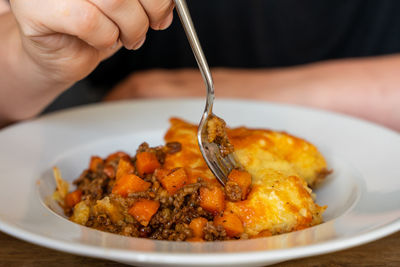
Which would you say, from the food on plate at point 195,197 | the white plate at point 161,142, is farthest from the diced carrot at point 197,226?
the white plate at point 161,142

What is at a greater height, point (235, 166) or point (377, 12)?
point (235, 166)

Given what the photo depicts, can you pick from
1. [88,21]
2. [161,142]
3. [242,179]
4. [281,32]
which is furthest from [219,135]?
[281,32]

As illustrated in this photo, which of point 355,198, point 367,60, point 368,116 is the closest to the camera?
point 355,198

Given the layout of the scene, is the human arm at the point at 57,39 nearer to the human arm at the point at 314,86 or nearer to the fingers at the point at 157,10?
the fingers at the point at 157,10

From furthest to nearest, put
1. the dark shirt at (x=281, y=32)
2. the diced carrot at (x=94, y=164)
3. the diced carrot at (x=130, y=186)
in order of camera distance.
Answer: the dark shirt at (x=281, y=32), the diced carrot at (x=94, y=164), the diced carrot at (x=130, y=186)

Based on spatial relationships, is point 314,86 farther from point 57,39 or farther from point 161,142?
point 57,39

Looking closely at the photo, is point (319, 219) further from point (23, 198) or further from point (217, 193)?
point (23, 198)

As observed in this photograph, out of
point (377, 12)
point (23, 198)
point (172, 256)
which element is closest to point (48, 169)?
point (23, 198)

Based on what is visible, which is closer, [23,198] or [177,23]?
[23,198]
